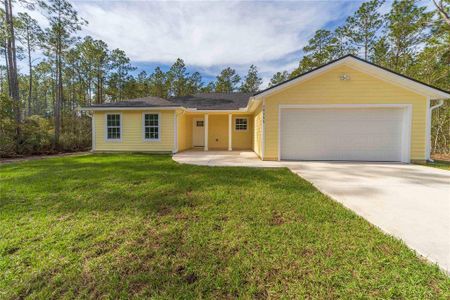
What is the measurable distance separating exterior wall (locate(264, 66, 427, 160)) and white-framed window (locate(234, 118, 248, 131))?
5.21 metres

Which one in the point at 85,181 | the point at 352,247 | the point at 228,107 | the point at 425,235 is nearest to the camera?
the point at 352,247

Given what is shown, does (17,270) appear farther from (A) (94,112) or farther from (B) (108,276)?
(A) (94,112)

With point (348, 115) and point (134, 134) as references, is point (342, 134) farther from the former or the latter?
point (134, 134)

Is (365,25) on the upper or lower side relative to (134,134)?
upper

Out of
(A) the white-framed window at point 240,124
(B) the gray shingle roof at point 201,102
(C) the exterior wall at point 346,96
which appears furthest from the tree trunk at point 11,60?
(C) the exterior wall at point 346,96

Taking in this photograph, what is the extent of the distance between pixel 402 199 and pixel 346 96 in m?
5.52

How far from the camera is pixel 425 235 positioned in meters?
2.46

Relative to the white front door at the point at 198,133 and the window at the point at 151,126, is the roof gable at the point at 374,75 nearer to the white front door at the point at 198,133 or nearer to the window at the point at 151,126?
the window at the point at 151,126

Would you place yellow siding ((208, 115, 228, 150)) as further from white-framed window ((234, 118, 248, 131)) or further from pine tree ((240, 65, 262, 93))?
pine tree ((240, 65, 262, 93))

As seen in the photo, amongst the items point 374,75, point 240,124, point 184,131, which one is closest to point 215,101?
point 240,124

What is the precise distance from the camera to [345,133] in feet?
26.7

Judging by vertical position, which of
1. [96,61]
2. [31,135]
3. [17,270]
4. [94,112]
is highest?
[96,61]

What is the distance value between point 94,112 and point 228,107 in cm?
783

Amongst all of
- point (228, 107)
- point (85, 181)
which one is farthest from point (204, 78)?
point (85, 181)
